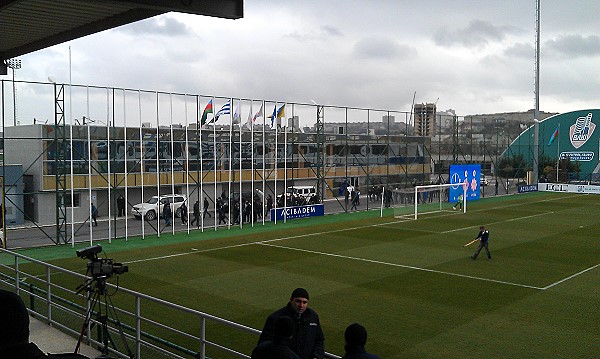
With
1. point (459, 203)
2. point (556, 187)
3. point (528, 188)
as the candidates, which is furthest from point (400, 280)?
point (556, 187)

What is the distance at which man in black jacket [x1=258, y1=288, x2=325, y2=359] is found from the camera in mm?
6320

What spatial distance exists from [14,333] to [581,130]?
78714 mm

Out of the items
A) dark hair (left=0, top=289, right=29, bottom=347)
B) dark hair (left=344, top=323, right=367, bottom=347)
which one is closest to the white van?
dark hair (left=344, top=323, right=367, bottom=347)

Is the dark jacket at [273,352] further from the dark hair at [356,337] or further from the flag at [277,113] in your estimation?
the flag at [277,113]

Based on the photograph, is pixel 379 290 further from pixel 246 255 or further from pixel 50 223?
pixel 50 223

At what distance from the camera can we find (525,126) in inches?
2815

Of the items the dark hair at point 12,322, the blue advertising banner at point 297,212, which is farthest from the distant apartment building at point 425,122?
the dark hair at point 12,322

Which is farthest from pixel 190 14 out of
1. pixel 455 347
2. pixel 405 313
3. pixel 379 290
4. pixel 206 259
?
pixel 206 259

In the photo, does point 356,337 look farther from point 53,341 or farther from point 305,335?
point 53,341

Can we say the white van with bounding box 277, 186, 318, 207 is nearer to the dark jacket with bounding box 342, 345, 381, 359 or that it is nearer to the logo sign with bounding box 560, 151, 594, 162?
the dark jacket with bounding box 342, 345, 381, 359

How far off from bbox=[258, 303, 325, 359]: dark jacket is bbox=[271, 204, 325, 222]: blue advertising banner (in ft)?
91.4

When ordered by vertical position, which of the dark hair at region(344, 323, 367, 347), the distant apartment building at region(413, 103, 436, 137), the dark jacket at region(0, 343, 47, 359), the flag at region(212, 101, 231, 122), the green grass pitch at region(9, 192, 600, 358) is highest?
the distant apartment building at region(413, 103, 436, 137)

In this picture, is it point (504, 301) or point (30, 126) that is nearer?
point (504, 301)

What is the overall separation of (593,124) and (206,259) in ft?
209
